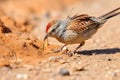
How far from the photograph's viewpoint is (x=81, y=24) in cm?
918

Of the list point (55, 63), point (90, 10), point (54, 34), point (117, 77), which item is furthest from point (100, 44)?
point (90, 10)

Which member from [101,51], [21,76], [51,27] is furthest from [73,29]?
[21,76]

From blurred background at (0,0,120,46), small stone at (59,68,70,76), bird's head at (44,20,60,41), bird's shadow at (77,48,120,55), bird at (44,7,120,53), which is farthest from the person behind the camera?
blurred background at (0,0,120,46)

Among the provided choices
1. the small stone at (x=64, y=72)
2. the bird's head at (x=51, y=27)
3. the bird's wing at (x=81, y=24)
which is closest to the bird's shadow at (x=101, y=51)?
the bird's wing at (x=81, y=24)

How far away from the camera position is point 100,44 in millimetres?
10523

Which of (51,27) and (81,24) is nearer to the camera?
(51,27)

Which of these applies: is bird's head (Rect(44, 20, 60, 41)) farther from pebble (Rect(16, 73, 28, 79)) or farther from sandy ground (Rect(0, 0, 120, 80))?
pebble (Rect(16, 73, 28, 79))

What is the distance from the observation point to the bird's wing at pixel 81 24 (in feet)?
29.9

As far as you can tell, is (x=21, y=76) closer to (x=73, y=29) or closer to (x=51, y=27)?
(x=51, y=27)

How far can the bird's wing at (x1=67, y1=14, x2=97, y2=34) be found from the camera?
9102 mm

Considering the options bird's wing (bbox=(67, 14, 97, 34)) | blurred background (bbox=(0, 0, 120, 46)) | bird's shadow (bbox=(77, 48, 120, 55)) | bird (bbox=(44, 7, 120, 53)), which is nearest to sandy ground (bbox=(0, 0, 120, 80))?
bird's shadow (bbox=(77, 48, 120, 55))

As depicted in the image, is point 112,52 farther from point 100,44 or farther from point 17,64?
point 17,64

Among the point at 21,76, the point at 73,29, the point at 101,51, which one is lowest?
the point at 21,76

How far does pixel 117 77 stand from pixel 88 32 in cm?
207
